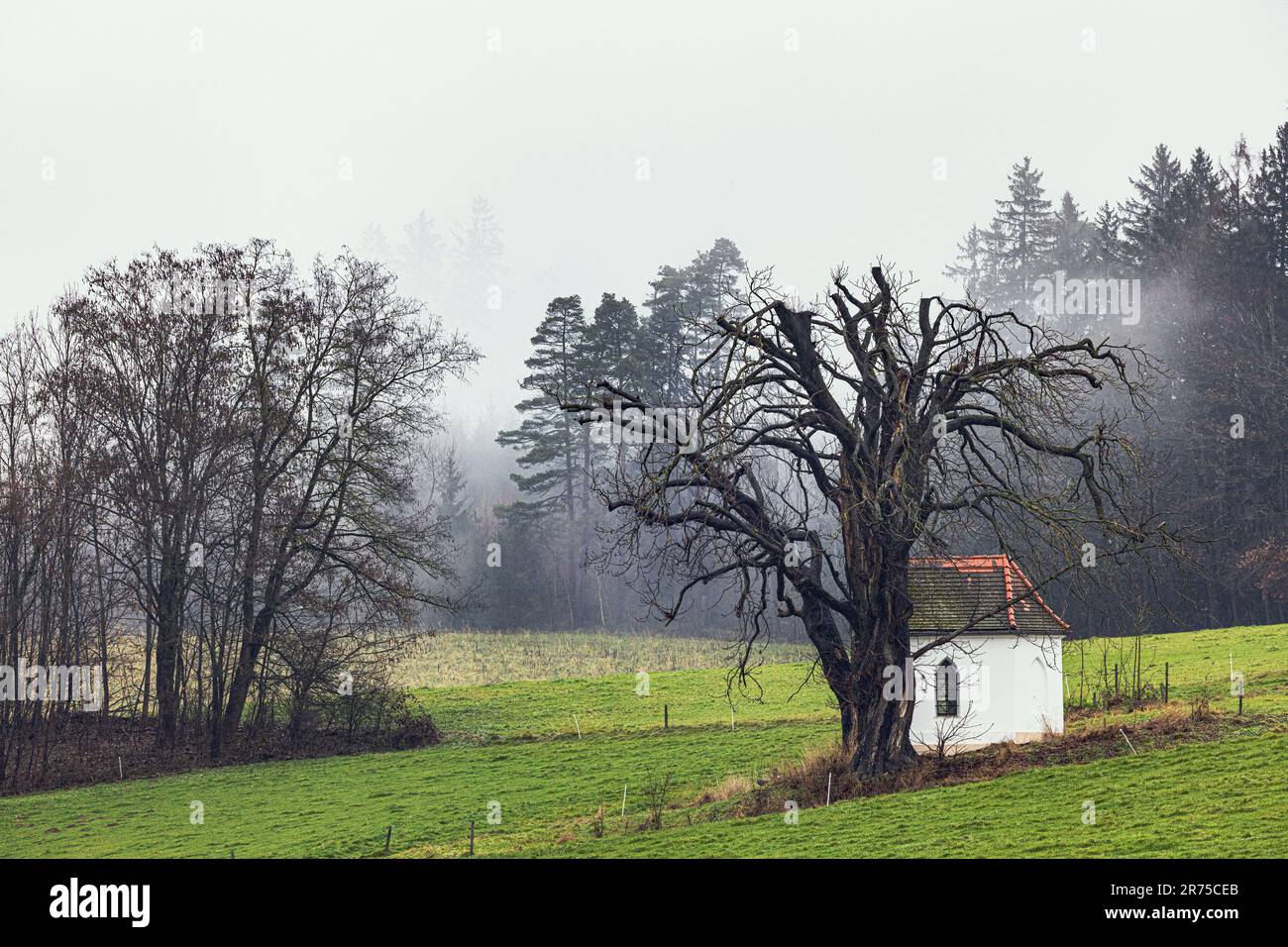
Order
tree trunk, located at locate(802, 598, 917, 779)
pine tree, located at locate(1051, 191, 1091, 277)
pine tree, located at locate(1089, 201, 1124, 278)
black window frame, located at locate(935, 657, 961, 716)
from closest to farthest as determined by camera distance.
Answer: tree trunk, located at locate(802, 598, 917, 779), black window frame, located at locate(935, 657, 961, 716), pine tree, located at locate(1089, 201, 1124, 278), pine tree, located at locate(1051, 191, 1091, 277)

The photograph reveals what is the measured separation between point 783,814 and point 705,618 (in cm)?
5012

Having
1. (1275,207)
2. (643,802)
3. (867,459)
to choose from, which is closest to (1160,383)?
(1275,207)

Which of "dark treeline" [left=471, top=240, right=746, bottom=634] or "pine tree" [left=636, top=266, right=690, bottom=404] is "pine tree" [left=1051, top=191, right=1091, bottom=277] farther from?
"pine tree" [left=636, top=266, right=690, bottom=404]

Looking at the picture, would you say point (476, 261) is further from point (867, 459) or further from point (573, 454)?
point (867, 459)

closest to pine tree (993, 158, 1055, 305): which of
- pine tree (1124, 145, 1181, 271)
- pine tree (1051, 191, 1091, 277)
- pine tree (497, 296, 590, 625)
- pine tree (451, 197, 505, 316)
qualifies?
pine tree (1051, 191, 1091, 277)

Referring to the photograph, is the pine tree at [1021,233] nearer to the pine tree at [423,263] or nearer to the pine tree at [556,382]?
the pine tree at [556,382]

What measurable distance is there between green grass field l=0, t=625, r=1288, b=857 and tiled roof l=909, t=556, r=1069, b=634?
4827mm

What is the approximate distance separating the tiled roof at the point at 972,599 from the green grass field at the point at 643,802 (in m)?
4.83

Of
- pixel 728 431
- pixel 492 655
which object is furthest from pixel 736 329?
pixel 492 655

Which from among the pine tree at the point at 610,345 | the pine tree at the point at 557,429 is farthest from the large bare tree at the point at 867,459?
the pine tree at the point at 610,345

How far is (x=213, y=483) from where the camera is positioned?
4066 cm

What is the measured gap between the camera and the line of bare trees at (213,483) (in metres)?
38.8

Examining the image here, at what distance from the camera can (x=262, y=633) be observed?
40125mm

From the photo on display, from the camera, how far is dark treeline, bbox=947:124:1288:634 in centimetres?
5406
